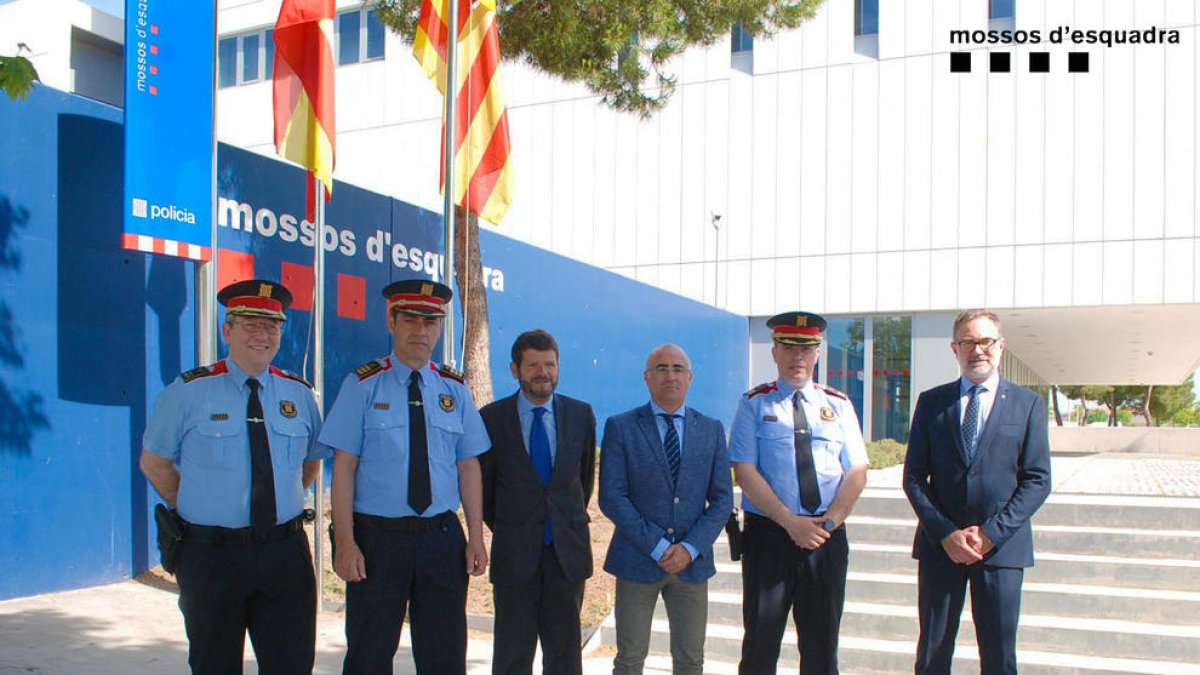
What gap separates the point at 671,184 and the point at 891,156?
4.31 m

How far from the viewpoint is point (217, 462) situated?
343 centimetres

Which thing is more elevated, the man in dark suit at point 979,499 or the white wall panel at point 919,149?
the white wall panel at point 919,149

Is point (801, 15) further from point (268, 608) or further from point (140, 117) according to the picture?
point (268, 608)

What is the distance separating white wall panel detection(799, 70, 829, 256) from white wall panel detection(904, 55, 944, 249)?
1.51 m

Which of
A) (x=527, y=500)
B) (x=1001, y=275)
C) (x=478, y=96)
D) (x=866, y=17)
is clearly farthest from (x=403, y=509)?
(x=866, y=17)

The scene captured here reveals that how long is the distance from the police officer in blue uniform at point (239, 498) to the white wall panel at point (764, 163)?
16073 millimetres

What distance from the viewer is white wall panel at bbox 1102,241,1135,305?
16578 mm

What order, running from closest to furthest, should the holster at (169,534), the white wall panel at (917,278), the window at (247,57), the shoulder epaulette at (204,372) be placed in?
the holster at (169,534) < the shoulder epaulette at (204,372) < the white wall panel at (917,278) < the window at (247,57)

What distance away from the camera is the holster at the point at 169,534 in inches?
132

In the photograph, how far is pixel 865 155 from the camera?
18.1 metres

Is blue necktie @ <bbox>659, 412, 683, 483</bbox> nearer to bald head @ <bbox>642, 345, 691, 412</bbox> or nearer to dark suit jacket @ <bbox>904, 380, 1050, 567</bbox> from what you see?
bald head @ <bbox>642, 345, 691, 412</bbox>

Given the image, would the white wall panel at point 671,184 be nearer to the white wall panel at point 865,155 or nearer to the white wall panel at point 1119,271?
the white wall panel at point 865,155

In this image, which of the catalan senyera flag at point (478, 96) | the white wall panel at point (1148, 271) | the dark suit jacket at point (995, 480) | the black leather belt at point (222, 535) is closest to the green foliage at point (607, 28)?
the catalan senyera flag at point (478, 96)

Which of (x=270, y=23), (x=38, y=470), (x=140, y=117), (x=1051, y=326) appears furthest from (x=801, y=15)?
(x=270, y=23)
